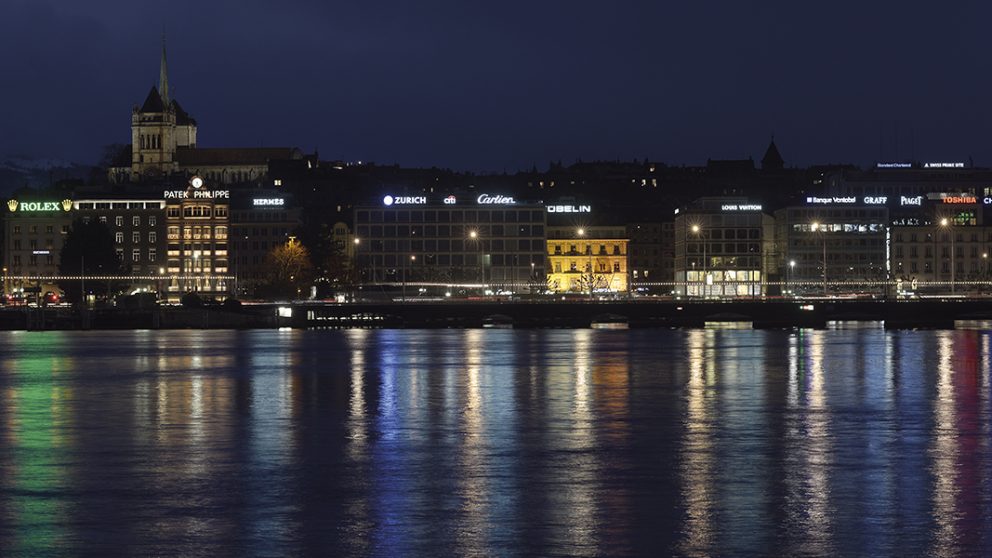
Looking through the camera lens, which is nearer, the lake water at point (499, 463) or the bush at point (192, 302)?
the lake water at point (499, 463)

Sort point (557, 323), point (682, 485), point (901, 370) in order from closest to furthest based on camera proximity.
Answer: point (682, 485), point (901, 370), point (557, 323)

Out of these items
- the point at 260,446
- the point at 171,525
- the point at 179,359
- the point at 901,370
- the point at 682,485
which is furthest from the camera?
the point at 179,359

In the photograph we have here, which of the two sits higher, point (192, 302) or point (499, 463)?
point (192, 302)

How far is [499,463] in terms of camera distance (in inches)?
1341

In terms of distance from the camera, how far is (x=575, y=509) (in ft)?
89.9

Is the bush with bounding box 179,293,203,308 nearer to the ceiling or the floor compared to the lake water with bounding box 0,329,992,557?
nearer to the ceiling

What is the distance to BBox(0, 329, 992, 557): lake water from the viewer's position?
24.9 m

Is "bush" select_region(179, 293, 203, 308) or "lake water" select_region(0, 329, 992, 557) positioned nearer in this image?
"lake water" select_region(0, 329, 992, 557)

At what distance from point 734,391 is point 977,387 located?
29.9ft

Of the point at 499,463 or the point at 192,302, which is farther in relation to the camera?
the point at 192,302

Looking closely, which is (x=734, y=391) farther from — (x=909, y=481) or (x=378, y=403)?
(x=909, y=481)

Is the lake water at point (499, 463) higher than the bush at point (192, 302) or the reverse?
the reverse

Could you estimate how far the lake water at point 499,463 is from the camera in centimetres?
2492

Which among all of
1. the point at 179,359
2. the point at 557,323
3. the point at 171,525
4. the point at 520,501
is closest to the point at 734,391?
the point at 520,501
